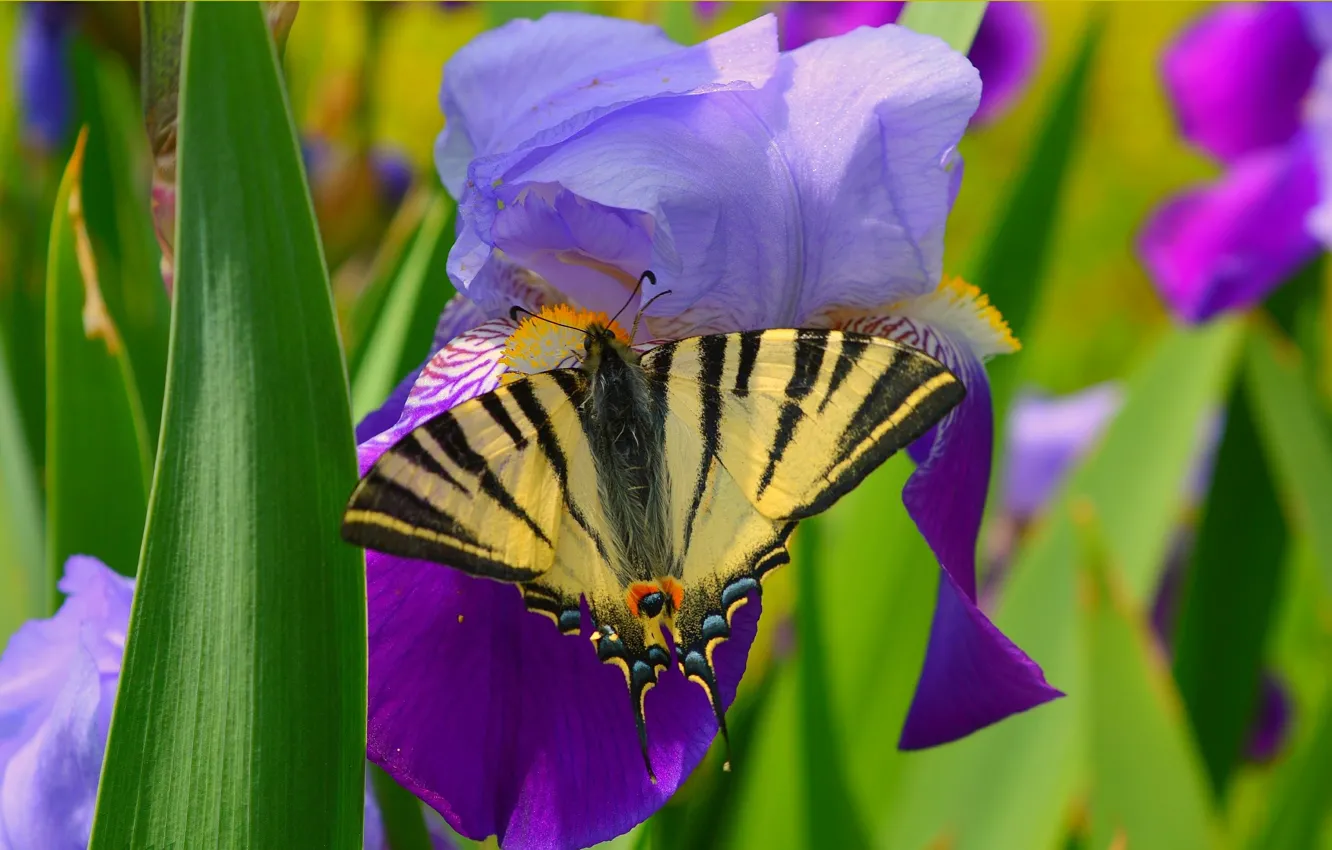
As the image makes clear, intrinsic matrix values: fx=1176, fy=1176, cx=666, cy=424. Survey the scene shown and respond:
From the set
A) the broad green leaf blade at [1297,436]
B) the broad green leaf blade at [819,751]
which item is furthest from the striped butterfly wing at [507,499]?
the broad green leaf blade at [1297,436]

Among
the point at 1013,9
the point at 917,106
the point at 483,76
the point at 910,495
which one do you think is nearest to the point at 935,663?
the point at 910,495

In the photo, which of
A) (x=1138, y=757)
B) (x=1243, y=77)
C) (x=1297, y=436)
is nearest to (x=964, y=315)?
(x=1138, y=757)

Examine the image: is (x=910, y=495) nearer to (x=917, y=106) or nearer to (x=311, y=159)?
(x=917, y=106)

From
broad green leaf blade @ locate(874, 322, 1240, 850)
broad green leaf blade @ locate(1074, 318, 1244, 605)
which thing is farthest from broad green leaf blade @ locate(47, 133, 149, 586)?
broad green leaf blade @ locate(1074, 318, 1244, 605)

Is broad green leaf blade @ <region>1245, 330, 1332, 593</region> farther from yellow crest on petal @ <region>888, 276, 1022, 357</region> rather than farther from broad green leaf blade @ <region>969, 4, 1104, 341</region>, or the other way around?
yellow crest on petal @ <region>888, 276, 1022, 357</region>

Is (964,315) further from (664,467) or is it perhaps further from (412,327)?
(412,327)

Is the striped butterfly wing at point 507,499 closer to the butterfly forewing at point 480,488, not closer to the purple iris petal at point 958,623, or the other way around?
the butterfly forewing at point 480,488
